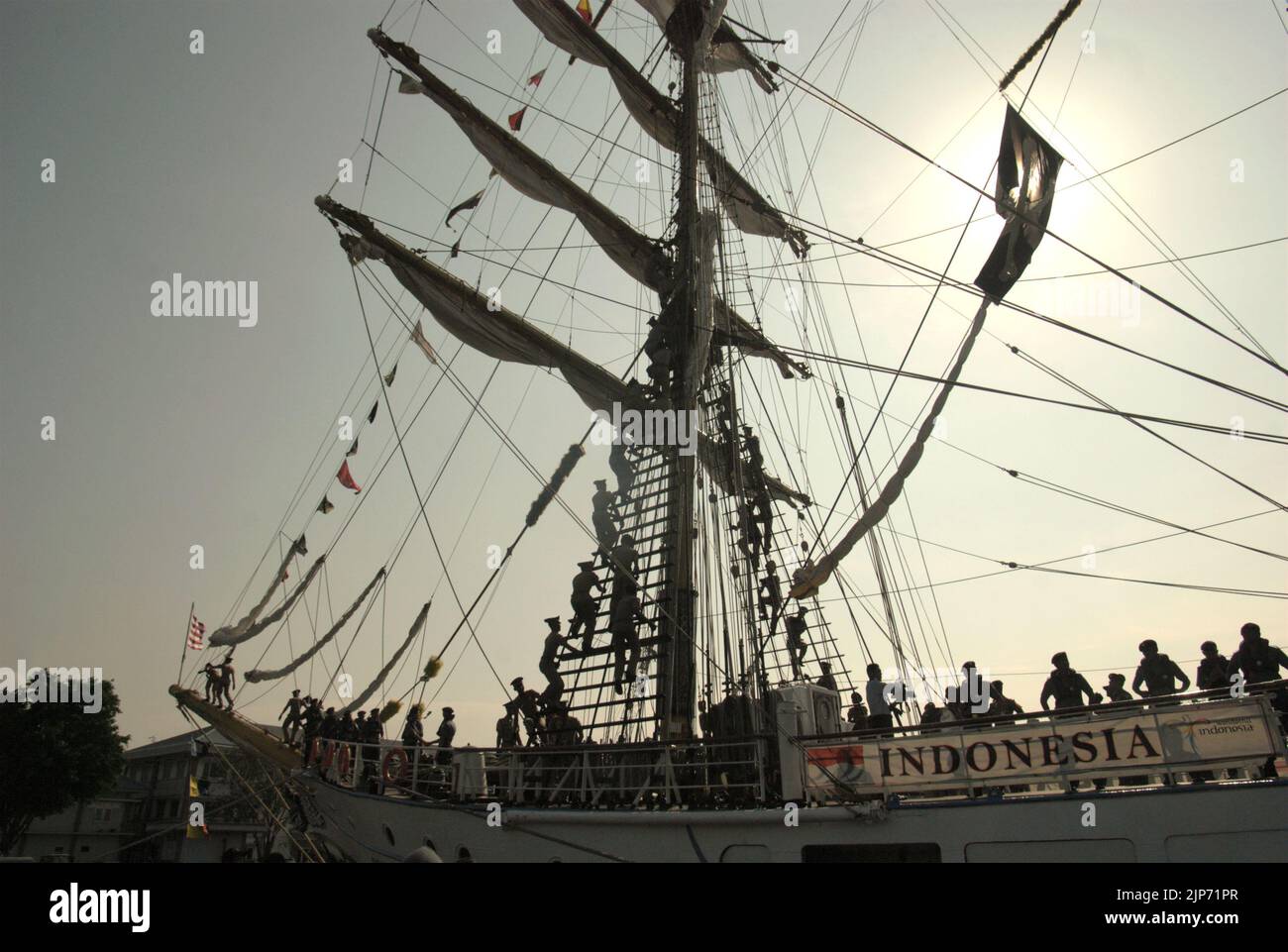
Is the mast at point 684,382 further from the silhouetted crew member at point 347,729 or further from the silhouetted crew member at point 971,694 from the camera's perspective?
the silhouetted crew member at point 347,729

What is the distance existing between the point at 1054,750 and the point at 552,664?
23.8 feet

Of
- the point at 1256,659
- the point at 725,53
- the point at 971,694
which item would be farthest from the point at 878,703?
the point at 725,53

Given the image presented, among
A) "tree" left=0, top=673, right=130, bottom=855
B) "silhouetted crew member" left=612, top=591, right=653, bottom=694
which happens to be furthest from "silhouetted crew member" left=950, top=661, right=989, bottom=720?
"tree" left=0, top=673, right=130, bottom=855

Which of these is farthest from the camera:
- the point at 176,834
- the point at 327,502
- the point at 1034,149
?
the point at 176,834

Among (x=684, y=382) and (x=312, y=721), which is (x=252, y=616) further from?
(x=684, y=382)

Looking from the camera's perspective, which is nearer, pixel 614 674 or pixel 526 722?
pixel 526 722

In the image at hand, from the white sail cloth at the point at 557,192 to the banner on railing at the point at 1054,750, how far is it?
928 centimetres

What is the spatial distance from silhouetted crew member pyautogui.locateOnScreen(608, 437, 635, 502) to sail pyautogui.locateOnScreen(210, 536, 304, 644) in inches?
270

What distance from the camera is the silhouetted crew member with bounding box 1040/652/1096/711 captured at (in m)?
7.67

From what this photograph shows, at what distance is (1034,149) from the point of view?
8797mm
